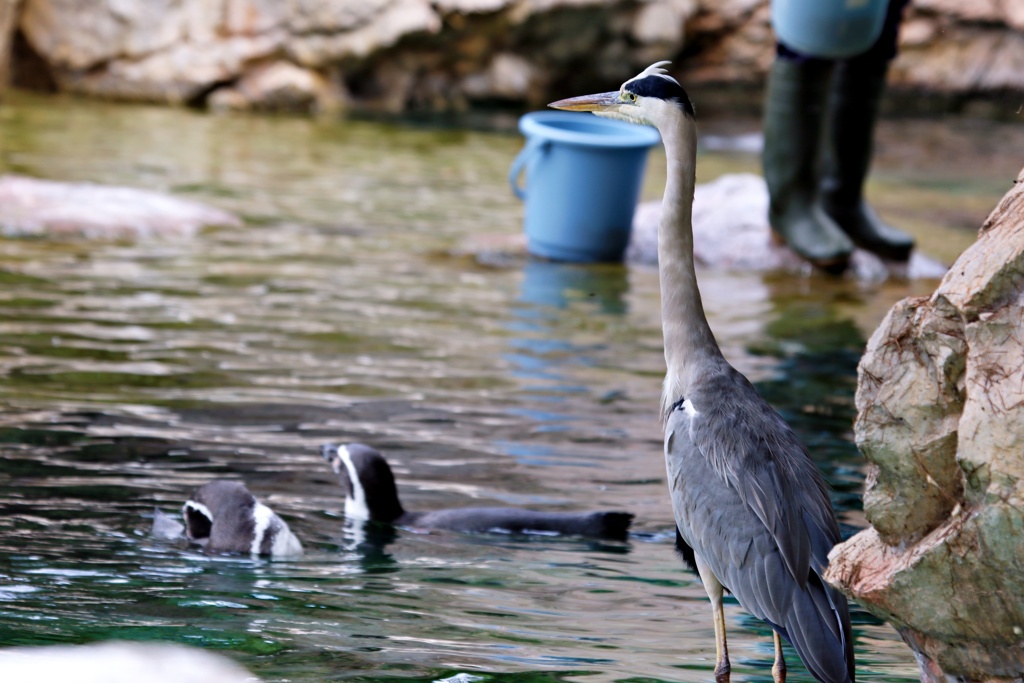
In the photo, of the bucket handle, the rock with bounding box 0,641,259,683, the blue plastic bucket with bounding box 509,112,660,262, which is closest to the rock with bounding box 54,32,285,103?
the blue plastic bucket with bounding box 509,112,660,262

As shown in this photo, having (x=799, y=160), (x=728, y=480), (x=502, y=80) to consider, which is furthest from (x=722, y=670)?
(x=502, y=80)

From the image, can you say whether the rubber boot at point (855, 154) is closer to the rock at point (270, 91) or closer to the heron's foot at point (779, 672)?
the heron's foot at point (779, 672)

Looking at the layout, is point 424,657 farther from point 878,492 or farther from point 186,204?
point 186,204

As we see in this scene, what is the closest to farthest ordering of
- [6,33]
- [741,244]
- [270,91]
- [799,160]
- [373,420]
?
[373,420] → [799,160] → [741,244] → [6,33] → [270,91]

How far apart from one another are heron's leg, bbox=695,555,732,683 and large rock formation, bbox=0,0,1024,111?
48.8 feet

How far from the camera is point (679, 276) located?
340 centimetres

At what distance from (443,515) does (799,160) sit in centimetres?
515

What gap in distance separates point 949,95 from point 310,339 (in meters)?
16.7

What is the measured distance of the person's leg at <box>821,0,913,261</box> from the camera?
889 centimetres

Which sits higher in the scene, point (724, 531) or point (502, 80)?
point (502, 80)

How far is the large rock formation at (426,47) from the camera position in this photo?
16828 millimetres

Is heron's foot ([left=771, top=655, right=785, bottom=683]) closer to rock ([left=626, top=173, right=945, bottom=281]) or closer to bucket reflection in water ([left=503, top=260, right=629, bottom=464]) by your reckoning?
bucket reflection in water ([left=503, top=260, right=629, bottom=464])

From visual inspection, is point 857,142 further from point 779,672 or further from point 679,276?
point 779,672

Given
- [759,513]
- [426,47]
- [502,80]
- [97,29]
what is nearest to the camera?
[759,513]
